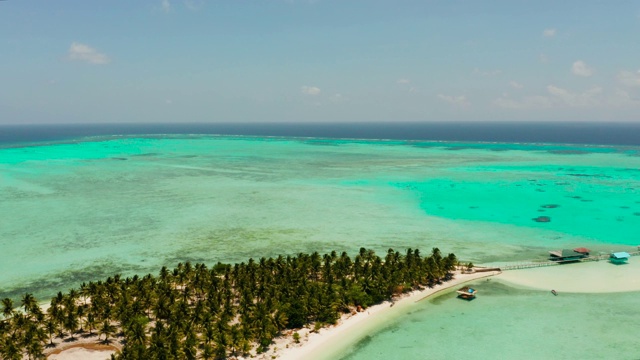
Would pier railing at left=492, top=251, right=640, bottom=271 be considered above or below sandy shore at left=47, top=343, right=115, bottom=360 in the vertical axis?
above

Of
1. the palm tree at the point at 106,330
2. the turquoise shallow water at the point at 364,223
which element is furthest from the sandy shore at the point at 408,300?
the turquoise shallow water at the point at 364,223

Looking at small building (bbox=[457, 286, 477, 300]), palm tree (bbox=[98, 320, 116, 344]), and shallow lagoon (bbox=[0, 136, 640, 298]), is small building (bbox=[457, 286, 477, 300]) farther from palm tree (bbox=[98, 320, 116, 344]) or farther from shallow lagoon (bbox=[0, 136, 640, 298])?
palm tree (bbox=[98, 320, 116, 344])

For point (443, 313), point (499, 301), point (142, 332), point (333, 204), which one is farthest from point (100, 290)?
point (333, 204)

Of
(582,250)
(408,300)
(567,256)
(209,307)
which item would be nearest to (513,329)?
(408,300)

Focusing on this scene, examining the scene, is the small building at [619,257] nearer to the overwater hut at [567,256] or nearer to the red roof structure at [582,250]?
the red roof structure at [582,250]

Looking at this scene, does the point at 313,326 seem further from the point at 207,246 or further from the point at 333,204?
the point at 333,204

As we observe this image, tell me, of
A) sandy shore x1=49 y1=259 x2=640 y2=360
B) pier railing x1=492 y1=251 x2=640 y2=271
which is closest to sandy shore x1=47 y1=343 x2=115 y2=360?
sandy shore x1=49 y1=259 x2=640 y2=360
